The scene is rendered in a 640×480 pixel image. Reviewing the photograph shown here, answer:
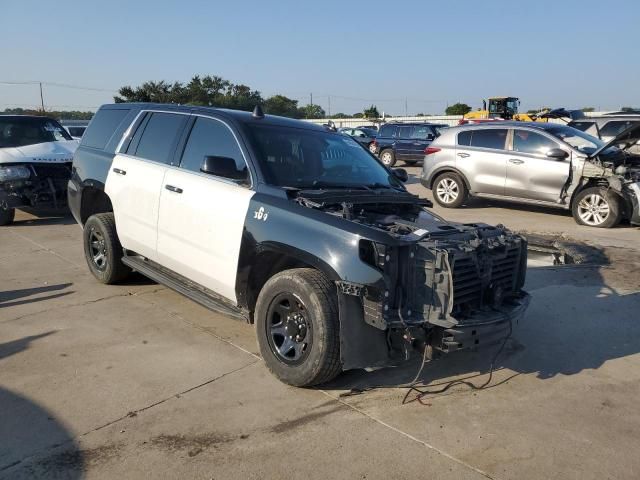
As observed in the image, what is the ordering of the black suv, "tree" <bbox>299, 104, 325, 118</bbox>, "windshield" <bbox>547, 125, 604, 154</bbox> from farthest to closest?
"tree" <bbox>299, 104, 325, 118</bbox>
the black suv
"windshield" <bbox>547, 125, 604, 154</bbox>

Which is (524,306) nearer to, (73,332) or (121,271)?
(73,332)

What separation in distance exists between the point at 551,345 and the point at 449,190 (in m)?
7.54

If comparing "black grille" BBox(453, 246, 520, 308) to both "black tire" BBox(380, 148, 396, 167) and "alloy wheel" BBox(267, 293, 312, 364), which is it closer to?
"alloy wheel" BBox(267, 293, 312, 364)

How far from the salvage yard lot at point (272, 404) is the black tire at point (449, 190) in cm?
627

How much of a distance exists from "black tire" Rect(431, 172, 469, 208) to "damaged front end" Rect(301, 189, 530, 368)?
8.09 m

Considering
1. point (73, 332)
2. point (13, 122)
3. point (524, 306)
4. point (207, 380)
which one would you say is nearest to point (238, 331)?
point (207, 380)

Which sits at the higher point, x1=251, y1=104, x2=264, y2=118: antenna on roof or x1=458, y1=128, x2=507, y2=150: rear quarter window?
x1=251, y1=104, x2=264, y2=118: antenna on roof

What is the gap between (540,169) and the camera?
10453 mm

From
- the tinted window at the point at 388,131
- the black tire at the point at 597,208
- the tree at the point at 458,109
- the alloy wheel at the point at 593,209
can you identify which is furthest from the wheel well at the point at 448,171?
the tree at the point at 458,109

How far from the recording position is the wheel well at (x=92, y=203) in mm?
6371

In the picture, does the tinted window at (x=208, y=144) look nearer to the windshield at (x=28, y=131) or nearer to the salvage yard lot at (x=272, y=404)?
the salvage yard lot at (x=272, y=404)

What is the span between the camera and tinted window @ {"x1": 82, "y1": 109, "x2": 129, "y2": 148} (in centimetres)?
616

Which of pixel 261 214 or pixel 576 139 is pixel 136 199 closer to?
pixel 261 214

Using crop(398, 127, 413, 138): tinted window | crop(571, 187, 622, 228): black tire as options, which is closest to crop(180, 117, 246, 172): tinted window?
crop(571, 187, 622, 228): black tire
